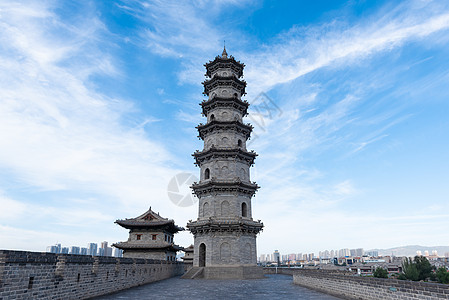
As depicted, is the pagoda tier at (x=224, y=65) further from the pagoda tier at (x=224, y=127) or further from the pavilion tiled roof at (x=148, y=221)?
the pavilion tiled roof at (x=148, y=221)

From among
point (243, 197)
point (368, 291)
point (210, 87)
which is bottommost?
point (368, 291)

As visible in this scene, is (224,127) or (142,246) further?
(142,246)

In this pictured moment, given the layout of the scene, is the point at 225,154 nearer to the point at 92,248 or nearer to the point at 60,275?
the point at 60,275

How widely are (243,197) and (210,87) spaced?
15252 mm

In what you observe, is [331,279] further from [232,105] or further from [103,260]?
[232,105]

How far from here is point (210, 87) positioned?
36.6 meters

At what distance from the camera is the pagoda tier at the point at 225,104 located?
34.0 meters

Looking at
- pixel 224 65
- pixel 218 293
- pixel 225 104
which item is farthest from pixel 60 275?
pixel 224 65

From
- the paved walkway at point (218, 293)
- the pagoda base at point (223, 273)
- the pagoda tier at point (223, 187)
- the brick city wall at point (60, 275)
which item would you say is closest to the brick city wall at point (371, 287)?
the paved walkway at point (218, 293)

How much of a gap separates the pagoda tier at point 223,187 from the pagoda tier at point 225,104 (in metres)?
9.70

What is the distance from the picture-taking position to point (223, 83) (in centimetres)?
3550

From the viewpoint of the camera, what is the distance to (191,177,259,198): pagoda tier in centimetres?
2945

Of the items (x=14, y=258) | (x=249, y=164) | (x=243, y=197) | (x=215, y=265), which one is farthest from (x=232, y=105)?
(x=14, y=258)

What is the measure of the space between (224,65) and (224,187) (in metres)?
16.7
